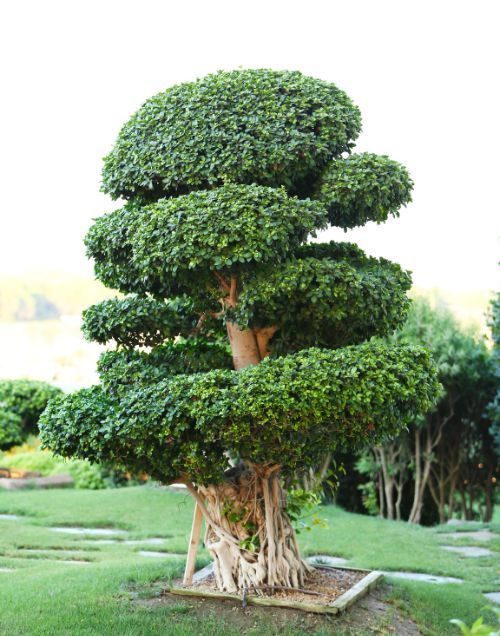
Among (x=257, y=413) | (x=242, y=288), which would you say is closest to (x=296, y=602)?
(x=257, y=413)

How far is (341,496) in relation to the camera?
14.9 m

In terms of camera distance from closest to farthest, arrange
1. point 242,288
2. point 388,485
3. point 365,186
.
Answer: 1. point 242,288
2. point 365,186
3. point 388,485

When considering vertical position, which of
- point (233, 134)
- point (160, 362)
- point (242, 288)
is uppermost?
point (233, 134)

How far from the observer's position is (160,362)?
577 centimetres

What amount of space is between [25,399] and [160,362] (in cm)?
784

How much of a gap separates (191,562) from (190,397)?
1.59m

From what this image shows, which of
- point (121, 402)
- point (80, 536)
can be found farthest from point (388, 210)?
point (80, 536)

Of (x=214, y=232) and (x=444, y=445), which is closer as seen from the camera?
(x=214, y=232)

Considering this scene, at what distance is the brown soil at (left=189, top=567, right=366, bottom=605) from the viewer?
532 centimetres

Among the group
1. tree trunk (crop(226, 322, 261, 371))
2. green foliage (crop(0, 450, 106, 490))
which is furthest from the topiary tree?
green foliage (crop(0, 450, 106, 490))

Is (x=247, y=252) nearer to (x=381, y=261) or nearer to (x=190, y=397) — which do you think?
(x=190, y=397)

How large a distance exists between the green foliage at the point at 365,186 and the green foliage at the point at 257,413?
1145 millimetres

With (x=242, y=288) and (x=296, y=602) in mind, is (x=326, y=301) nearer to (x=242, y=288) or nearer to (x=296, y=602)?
(x=242, y=288)

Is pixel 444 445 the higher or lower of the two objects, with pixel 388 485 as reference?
higher
